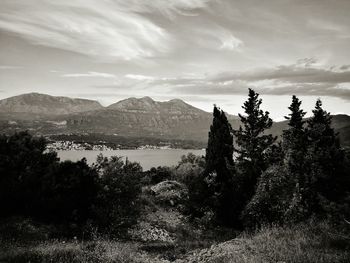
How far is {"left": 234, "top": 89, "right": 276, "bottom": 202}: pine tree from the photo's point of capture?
25359mm

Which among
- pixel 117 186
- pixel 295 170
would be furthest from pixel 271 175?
pixel 117 186

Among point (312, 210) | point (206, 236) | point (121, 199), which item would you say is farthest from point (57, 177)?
point (312, 210)

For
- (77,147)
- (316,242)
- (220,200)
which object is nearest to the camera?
(316,242)

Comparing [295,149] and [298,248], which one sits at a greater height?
[295,149]

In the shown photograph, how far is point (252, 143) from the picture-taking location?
2666 cm

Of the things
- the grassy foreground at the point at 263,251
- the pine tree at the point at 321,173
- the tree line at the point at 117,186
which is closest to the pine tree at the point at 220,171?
the tree line at the point at 117,186

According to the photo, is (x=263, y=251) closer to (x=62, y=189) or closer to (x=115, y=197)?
(x=62, y=189)

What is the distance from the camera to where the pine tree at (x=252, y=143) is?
2536 centimetres

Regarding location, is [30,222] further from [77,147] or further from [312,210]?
[77,147]

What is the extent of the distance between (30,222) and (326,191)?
57.2 feet

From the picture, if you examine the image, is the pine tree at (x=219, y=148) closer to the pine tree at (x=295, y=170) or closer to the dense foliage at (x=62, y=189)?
the pine tree at (x=295, y=170)

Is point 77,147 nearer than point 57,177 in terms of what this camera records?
No

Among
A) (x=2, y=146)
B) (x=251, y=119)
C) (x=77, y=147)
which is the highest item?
(x=251, y=119)

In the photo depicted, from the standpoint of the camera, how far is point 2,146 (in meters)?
17.8
